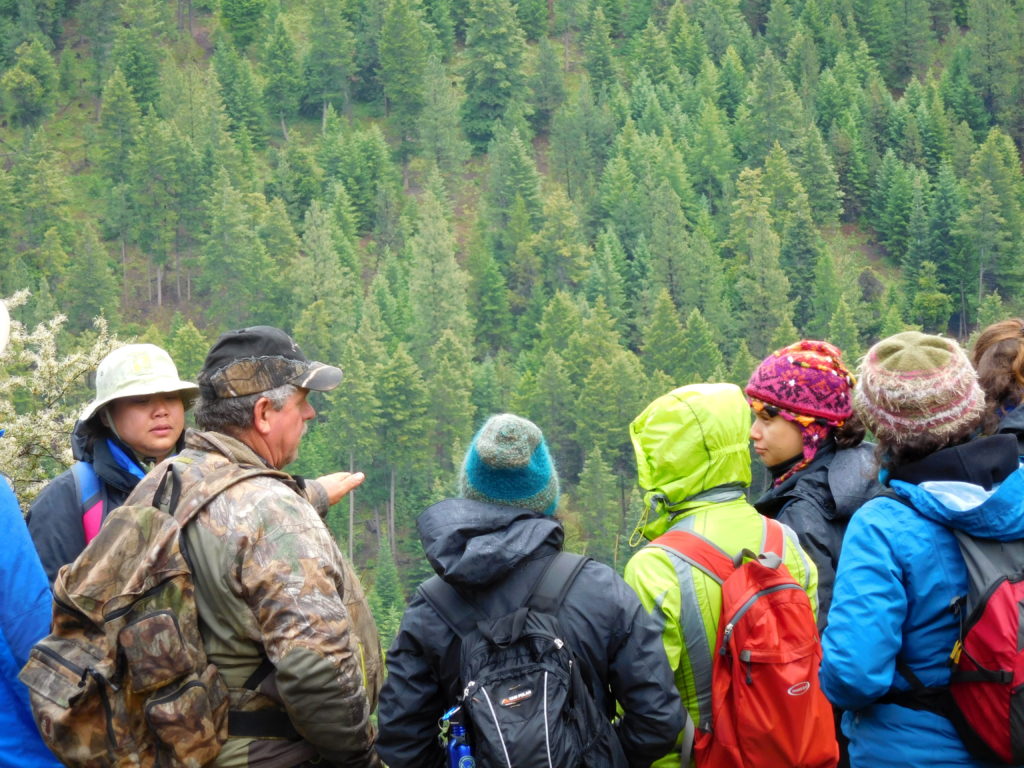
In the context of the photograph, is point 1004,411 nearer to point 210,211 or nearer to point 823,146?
point 210,211

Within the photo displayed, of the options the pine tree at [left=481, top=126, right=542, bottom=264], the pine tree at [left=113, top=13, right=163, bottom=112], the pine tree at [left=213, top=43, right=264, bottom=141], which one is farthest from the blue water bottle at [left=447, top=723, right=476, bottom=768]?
the pine tree at [left=113, top=13, right=163, bottom=112]

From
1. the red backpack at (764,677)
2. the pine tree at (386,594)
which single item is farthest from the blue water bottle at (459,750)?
the pine tree at (386,594)

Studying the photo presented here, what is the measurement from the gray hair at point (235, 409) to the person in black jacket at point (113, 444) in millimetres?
746

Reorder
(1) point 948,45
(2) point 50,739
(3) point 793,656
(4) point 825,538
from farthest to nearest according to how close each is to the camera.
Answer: (1) point 948,45 < (4) point 825,538 < (3) point 793,656 < (2) point 50,739

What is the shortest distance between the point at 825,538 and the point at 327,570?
1580mm

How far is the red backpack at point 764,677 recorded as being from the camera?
11.1ft

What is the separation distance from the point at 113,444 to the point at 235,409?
96 cm

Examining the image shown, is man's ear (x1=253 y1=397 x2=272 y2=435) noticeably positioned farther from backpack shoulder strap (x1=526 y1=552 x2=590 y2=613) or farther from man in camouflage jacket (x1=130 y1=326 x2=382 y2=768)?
backpack shoulder strap (x1=526 y1=552 x2=590 y2=613)

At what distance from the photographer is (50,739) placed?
10.1 ft

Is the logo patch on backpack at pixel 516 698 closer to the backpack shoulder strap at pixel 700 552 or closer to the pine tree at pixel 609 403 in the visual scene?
the backpack shoulder strap at pixel 700 552

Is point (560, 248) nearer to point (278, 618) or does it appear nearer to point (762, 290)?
point (762, 290)

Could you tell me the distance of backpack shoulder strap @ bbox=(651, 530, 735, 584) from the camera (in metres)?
3.46

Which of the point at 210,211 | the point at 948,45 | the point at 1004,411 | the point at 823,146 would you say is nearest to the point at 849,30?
the point at 948,45

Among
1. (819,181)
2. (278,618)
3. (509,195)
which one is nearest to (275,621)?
(278,618)
